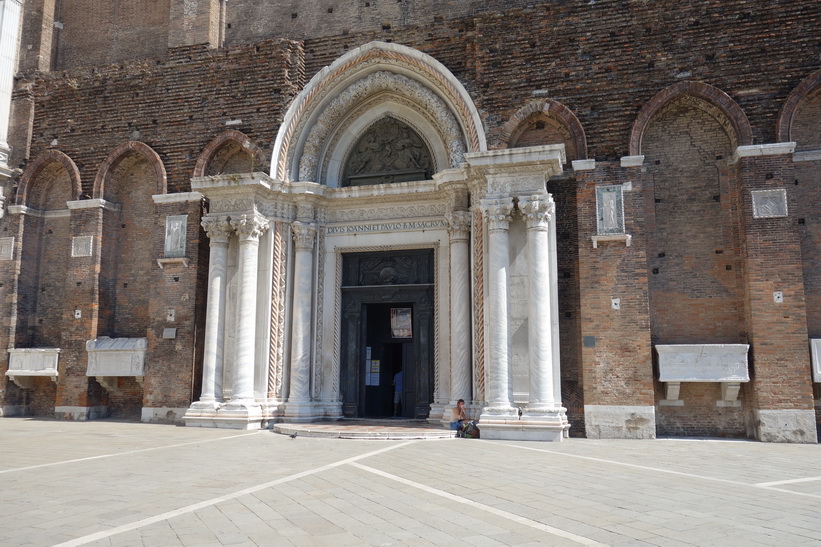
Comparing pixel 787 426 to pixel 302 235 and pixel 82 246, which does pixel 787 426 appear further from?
pixel 82 246

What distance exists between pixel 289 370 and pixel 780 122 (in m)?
10.4

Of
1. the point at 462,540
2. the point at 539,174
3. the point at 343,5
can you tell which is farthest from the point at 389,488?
the point at 343,5

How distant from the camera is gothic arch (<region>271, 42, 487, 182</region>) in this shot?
1347 cm

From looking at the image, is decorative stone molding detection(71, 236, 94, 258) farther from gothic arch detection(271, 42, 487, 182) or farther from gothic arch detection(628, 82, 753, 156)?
gothic arch detection(628, 82, 753, 156)

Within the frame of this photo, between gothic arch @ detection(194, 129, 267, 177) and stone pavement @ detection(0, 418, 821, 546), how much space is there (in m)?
6.40

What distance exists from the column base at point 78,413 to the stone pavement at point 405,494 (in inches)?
158

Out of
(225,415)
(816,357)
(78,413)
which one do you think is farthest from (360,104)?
(816,357)

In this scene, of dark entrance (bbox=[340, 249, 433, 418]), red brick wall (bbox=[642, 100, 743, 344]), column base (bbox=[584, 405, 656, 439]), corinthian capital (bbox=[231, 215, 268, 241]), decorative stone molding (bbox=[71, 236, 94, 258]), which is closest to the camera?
column base (bbox=[584, 405, 656, 439])

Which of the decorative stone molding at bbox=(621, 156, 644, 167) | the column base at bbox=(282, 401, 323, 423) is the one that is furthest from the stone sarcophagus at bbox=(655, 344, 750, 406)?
the column base at bbox=(282, 401, 323, 423)

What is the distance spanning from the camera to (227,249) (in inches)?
532

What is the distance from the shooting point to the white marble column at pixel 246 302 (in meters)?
12.9

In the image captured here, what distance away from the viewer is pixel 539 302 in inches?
452

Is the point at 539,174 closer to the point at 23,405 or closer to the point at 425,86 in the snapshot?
the point at 425,86

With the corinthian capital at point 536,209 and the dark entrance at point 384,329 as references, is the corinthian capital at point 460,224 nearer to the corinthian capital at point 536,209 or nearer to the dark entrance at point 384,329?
the dark entrance at point 384,329
